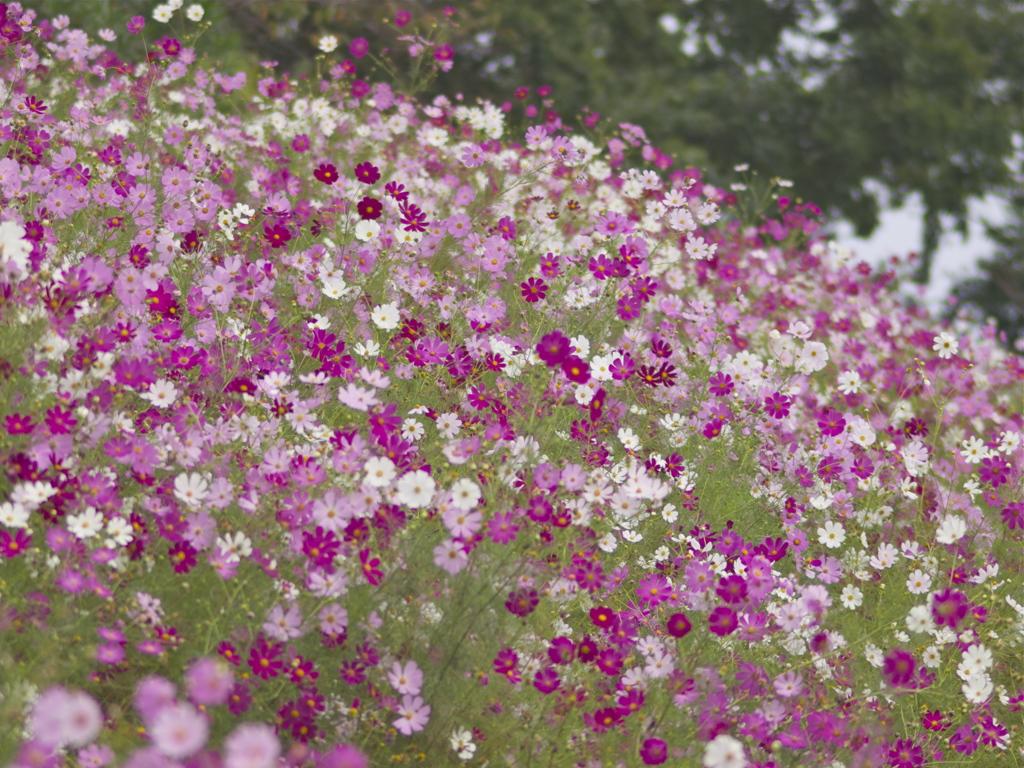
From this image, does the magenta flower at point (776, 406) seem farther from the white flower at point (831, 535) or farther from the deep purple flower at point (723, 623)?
the deep purple flower at point (723, 623)

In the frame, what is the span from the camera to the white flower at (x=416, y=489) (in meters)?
2.29

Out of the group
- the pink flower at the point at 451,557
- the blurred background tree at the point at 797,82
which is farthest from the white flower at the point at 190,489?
the blurred background tree at the point at 797,82

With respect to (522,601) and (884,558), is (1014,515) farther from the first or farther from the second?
(522,601)

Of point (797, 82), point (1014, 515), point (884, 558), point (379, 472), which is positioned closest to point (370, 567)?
point (379, 472)

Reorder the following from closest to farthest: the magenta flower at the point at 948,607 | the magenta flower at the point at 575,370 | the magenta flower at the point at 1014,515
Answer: the magenta flower at the point at 948,607 < the magenta flower at the point at 575,370 < the magenta flower at the point at 1014,515

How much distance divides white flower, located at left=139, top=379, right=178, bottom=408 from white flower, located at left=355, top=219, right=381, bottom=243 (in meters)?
1.16

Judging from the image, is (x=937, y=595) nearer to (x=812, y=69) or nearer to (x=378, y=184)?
(x=378, y=184)

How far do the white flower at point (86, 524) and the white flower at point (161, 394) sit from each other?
46cm

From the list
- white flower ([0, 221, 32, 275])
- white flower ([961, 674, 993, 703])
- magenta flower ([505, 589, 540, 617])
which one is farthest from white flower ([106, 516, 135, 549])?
white flower ([961, 674, 993, 703])

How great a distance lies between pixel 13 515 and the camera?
2.12 metres

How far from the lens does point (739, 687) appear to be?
2633 mm

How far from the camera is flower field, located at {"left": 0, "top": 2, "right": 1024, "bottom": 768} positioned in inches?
86.8

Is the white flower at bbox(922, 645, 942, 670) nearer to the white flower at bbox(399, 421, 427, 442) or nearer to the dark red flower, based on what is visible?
the white flower at bbox(399, 421, 427, 442)

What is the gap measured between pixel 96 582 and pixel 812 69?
15498mm
